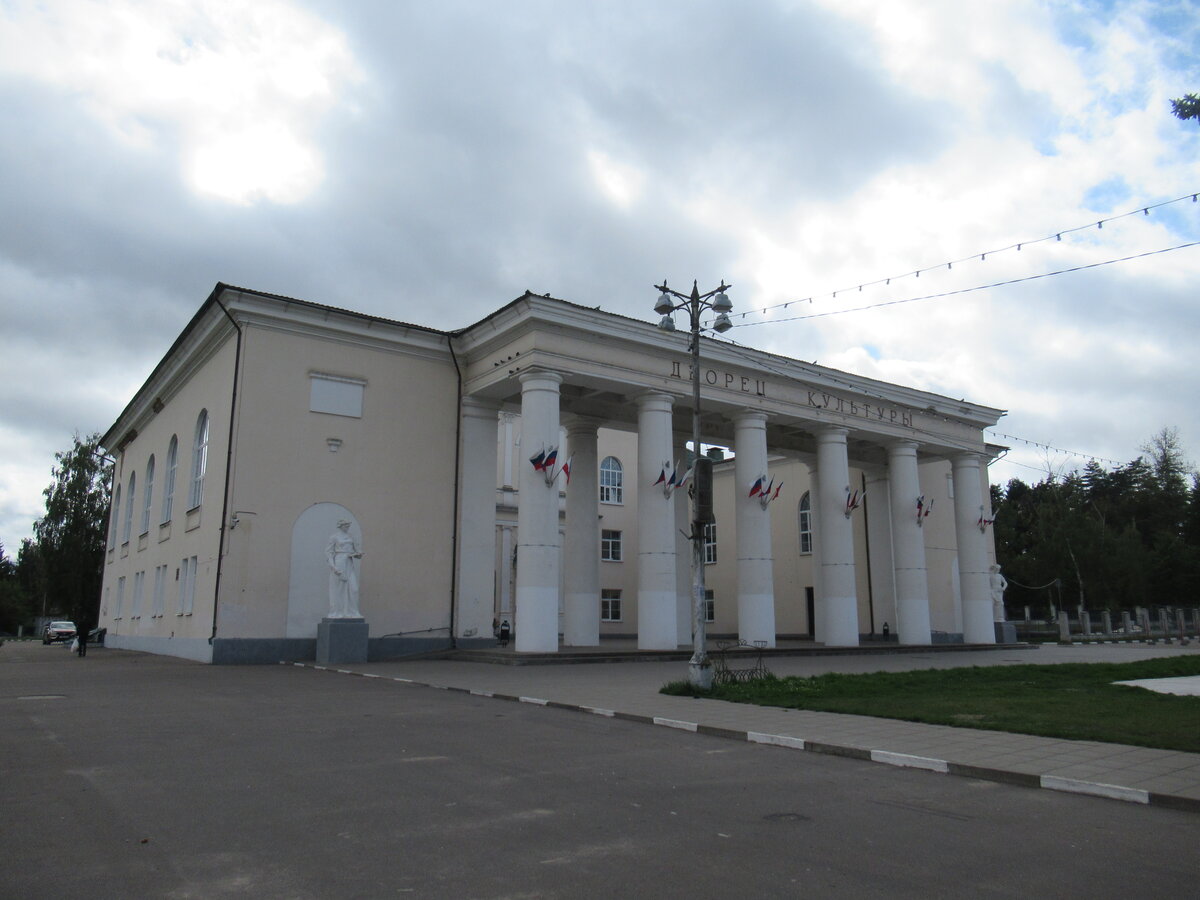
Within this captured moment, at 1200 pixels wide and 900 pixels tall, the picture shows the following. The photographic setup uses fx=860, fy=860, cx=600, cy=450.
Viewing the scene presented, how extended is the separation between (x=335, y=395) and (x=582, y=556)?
9.50 meters

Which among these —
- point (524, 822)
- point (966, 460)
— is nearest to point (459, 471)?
point (966, 460)

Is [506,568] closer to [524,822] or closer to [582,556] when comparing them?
[582,556]

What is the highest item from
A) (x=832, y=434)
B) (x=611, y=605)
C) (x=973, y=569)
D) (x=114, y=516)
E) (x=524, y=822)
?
(x=832, y=434)

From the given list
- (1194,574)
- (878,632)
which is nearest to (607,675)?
(878,632)

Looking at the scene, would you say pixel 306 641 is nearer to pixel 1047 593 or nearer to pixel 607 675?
pixel 607 675

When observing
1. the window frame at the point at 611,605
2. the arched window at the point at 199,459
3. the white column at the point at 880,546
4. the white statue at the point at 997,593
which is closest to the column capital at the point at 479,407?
the arched window at the point at 199,459

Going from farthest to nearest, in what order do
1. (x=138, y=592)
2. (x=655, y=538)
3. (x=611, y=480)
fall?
1. (x=611, y=480)
2. (x=138, y=592)
3. (x=655, y=538)

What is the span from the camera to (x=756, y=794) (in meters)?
6.63

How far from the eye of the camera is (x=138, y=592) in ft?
112

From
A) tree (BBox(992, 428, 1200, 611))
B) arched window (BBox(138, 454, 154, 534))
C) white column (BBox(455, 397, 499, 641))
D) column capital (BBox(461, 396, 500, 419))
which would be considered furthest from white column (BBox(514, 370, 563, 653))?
tree (BBox(992, 428, 1200, 611))

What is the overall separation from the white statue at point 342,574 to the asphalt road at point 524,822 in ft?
40.3

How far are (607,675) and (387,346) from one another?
1270cm

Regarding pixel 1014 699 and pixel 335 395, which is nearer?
pixel 1014 699

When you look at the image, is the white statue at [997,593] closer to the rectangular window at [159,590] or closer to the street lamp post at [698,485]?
the street lamp post at [698,485]
